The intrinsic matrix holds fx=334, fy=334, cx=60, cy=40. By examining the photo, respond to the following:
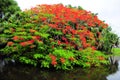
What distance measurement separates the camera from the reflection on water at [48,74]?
22766mm

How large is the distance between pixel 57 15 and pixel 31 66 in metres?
4.76

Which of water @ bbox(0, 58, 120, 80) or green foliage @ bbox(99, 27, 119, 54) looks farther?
green foliage @ bbox(99, 27, 119, 54)

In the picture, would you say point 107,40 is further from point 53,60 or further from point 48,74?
point 48,74

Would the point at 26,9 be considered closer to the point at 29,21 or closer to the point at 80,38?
the point at 29,21

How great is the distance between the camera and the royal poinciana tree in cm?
2620

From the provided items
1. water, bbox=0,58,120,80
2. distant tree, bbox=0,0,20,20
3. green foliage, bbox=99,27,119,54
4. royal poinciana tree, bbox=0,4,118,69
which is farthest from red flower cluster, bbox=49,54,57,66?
distant tree, bbox=0,0,20,20

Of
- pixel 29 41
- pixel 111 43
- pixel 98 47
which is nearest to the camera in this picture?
pixel 29 41

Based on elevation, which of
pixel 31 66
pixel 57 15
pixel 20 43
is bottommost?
pixel 31 66

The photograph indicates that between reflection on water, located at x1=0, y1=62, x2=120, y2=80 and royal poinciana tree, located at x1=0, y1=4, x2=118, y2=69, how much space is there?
2.17 feet

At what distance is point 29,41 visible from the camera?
26016mm

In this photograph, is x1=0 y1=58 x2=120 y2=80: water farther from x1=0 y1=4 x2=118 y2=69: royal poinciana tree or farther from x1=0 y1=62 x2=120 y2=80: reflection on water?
x1=0 y1=4 x2=118 y2=69: royal poinciana tree

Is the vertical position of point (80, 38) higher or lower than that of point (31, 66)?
higher

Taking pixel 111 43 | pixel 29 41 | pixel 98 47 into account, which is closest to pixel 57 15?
pixel 29 41

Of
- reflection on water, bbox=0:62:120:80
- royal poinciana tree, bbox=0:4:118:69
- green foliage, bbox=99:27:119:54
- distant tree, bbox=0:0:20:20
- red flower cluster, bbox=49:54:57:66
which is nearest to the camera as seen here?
reflection on water, bbox=0:62:120:80
